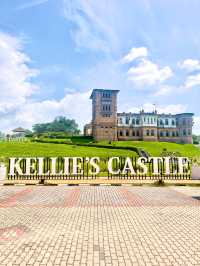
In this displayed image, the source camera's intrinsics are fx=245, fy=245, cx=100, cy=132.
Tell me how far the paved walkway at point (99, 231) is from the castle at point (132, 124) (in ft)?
222

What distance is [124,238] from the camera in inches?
283

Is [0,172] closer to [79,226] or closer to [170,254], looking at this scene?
[79,226]

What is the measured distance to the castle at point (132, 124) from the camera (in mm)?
80625

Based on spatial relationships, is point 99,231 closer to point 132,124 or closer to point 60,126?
point 132,124

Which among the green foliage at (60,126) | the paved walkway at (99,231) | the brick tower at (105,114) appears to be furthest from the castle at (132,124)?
the paved walkway at (99,231)

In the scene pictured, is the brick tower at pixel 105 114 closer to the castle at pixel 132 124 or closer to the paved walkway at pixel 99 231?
the castle at pixel 132 124

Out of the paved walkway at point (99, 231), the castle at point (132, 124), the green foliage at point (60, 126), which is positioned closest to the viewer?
the paved walkway at point (99, 231)

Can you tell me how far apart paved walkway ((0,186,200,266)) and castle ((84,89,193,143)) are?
222ft

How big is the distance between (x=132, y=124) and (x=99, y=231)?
80.7 meters

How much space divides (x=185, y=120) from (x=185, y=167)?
7385 centimetres

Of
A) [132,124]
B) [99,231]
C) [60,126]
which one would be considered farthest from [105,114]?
[99,231]

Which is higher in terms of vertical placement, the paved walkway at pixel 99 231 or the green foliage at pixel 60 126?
the green foliage at pixel 60 126

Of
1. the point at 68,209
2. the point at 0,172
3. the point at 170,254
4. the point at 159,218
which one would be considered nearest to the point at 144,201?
the point at 159,218

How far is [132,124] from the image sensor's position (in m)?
87.4
